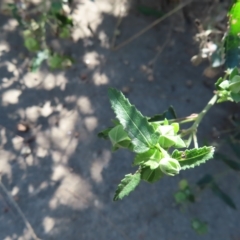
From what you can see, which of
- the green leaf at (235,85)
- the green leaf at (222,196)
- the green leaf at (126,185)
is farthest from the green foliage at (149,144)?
the green leaf at (222,196)

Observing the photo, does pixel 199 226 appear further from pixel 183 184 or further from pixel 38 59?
pixel 38 59

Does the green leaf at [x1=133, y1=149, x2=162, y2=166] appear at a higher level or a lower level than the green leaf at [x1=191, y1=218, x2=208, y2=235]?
higher

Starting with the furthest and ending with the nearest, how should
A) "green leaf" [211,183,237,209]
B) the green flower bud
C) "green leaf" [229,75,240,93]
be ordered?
"green leaf" [211,183,237,209]
"green leaf" [229,75,240,93]
the green flower bud

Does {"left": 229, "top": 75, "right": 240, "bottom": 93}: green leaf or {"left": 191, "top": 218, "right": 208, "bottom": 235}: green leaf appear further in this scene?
{"left": 191, "top": 218, "right": 208, "bottom": 235}: green leaf

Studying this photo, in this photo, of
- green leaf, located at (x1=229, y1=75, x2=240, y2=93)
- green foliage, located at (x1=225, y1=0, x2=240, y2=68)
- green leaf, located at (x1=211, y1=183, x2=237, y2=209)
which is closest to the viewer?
green leaf, located at (x1=229, y1=75, x2=240, y2=93)

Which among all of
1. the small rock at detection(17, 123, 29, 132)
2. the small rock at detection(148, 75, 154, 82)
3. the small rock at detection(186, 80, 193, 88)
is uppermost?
the small rock at detection(17, 123, 29, 132)

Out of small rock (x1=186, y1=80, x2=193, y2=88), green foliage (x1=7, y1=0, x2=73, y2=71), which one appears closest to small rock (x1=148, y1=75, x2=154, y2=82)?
small rock (x1=186, y1=80, x2=193, y2=88)

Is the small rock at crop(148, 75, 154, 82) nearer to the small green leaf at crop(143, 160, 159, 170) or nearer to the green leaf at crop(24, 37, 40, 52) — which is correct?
the green leaf at crop(24, 37, 40, 52)

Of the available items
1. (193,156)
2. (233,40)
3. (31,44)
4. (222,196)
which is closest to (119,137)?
(193,156)

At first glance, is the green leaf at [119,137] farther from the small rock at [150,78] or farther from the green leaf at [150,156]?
the small rock at [150,78]
